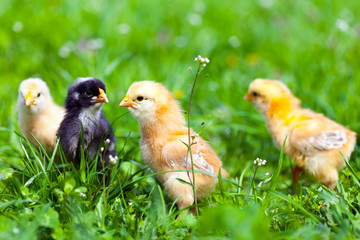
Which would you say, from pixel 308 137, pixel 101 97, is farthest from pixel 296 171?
pixel 101 97

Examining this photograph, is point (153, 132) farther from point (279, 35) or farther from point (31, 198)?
point (279, 35)

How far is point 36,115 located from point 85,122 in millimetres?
813

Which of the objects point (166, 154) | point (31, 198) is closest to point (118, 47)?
point (166, 154)

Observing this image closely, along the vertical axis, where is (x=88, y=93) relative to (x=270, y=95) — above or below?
above

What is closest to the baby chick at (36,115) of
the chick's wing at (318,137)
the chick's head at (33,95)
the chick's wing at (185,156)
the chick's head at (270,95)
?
the chick's head at (33,95)

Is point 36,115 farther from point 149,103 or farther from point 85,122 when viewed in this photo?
point 149,103

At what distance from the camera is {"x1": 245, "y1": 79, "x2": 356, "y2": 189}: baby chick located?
12.2ft

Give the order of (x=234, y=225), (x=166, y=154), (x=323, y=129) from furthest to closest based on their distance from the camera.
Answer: (x=323, y=129), (x=166, y=154), (x=234, y=225)

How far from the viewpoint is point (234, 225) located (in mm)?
2191

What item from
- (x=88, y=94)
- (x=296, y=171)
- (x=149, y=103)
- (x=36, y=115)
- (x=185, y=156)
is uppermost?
(x=88, y=94)

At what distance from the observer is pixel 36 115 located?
3.89m

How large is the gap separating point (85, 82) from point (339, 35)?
4624 millimetres

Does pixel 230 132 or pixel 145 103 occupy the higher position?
pixel 145 103

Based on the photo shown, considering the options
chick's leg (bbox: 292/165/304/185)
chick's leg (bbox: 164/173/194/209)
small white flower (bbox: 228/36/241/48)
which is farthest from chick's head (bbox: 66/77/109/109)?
small white flower (bbox: 228/36/241/48)
